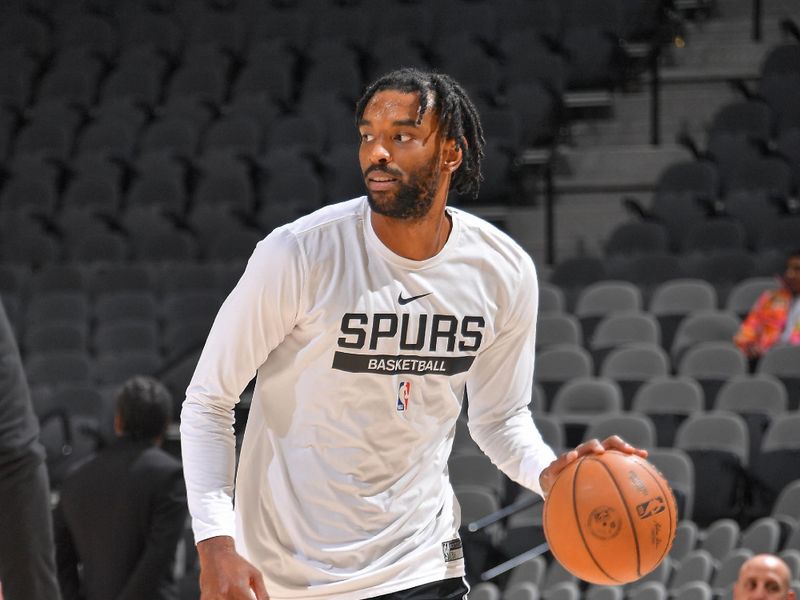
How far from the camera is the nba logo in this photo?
8.92 ft

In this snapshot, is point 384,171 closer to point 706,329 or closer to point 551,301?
point 706,329

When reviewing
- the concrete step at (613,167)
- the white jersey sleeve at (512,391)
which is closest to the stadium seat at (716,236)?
the concrete step at (613,167)

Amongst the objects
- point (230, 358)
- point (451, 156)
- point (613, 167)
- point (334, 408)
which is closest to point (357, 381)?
point (334, 408)

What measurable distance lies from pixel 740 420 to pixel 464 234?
461 centimetres

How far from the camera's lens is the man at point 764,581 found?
15.8 feet

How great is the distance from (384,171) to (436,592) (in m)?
0.86

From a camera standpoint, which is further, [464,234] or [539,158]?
[539,158]

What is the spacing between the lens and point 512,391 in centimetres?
302

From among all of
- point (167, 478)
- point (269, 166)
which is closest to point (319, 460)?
point (167, 478)

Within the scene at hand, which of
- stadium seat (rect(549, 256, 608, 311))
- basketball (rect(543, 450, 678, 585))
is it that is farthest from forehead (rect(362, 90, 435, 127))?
stadium seat (rect(549, 256, 608, 311))

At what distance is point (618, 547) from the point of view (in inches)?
108

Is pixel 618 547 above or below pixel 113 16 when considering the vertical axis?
below

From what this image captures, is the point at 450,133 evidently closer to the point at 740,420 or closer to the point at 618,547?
the point at 618,547

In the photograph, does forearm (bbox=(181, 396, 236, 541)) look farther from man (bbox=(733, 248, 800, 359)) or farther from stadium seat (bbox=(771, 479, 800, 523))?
man (bbox=(733, 248, 800, 359))
